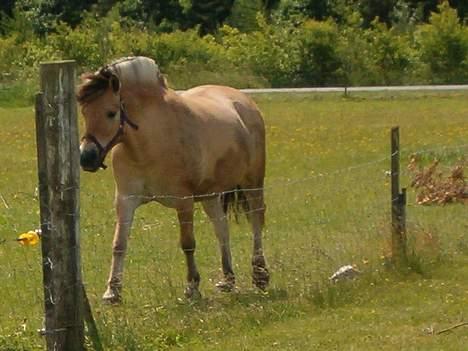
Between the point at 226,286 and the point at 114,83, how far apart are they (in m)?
2.07

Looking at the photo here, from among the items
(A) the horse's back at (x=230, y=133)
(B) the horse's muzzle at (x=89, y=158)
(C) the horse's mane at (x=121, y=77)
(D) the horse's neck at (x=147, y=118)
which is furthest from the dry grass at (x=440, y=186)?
(B) the horse's muzzle at (x=89, y=158)

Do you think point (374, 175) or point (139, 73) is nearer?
point (139, 73)

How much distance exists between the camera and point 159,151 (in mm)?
11516

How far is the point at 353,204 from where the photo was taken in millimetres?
16469

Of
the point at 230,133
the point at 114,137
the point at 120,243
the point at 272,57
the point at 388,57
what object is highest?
the point at 114,137

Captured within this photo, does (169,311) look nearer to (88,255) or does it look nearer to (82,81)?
(82,81)

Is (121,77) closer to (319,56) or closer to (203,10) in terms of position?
(319,56)

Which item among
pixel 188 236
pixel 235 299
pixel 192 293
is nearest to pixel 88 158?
pixel 188 236

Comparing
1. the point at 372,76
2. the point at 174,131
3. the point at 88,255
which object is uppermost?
the point at 174,131

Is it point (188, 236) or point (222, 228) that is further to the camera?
point (222, 228)

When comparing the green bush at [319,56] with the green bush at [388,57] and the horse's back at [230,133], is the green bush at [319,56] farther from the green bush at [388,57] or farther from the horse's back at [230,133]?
the horse's back at [230,133]

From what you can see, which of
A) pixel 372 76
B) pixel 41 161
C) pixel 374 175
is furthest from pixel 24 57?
pixel 41 161

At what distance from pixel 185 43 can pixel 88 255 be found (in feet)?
122

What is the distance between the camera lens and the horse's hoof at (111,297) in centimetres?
1076
